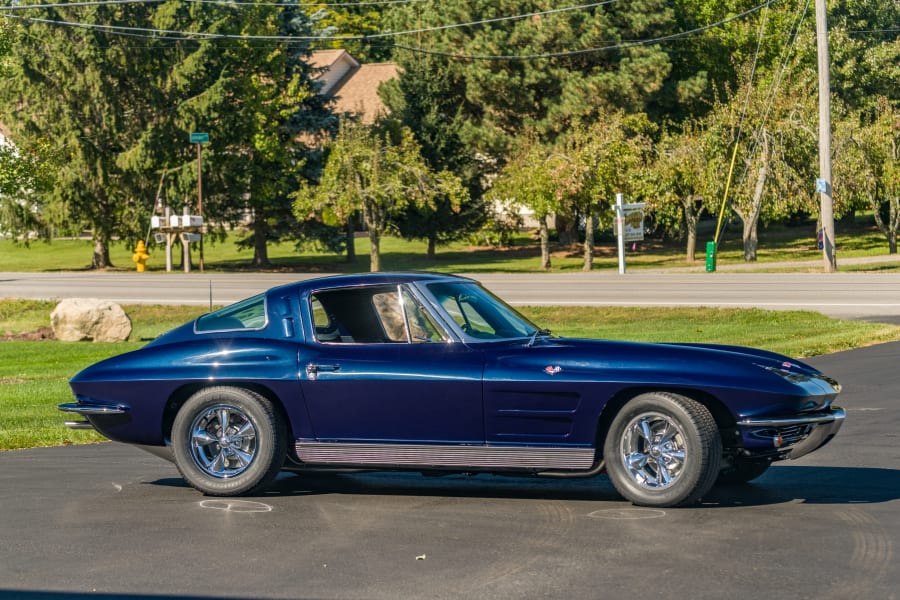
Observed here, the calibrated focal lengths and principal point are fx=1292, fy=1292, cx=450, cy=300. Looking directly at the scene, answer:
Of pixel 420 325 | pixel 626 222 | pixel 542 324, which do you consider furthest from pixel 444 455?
pixel 626 222

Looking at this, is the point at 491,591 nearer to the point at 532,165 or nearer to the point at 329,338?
the point at 329,338

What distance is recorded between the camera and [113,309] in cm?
2688

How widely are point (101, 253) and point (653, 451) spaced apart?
5354 cm

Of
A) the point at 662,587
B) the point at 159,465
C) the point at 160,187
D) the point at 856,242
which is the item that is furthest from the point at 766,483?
the point at 856,242

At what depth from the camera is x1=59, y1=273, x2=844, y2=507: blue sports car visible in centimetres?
802

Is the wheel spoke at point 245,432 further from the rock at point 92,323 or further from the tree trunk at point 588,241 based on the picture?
the tree trunk at point 588,241

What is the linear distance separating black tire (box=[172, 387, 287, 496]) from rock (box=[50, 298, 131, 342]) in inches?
723

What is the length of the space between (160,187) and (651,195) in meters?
21.2

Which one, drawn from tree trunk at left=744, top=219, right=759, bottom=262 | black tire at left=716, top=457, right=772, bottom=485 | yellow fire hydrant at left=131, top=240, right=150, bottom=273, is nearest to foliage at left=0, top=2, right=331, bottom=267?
yellow fire hydrant at left=131, top=240, right=150, bottom=273

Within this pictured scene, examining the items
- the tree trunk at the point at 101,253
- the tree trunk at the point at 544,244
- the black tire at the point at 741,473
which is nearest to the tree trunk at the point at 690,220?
the tree trunk at the point at 544,244

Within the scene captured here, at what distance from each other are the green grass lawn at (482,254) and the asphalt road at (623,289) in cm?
1094

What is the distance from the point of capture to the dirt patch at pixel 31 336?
27766 mm

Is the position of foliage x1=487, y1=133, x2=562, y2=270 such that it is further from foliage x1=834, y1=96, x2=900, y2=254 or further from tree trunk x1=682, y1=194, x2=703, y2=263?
A: foliage x1=834, y1=96, x2=900, y2=254

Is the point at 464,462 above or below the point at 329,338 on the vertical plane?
below
